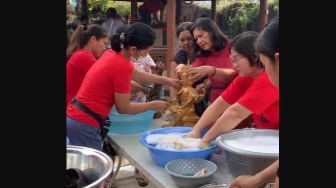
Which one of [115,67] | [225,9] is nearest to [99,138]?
[115,67]

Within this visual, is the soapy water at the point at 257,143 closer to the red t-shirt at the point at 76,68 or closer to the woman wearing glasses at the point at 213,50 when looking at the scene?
the woman wearing glasses at the point at 213,50

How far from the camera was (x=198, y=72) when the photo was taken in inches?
85.0

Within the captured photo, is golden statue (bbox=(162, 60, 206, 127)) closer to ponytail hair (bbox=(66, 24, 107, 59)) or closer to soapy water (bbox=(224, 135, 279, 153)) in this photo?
soapy water (bbox=(224, 135, 279, 153))

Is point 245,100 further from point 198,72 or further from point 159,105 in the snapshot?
point 159,105

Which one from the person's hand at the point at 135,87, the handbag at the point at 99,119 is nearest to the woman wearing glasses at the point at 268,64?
the handbag at the point at 99,119

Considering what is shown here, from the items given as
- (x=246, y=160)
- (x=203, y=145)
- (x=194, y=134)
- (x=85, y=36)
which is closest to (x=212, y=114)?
(x=194, y=134)

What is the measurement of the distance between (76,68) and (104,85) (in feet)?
1.87

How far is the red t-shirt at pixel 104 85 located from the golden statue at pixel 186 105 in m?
0.34

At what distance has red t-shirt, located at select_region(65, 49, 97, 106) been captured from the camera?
98.4 inches

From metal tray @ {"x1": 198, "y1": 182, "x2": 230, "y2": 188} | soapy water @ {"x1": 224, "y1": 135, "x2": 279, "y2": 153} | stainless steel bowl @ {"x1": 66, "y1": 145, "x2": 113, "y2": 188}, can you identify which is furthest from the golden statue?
stainless steel bowl @ {"x1": 66, "y1": 145, "x2": 113, "y2": 188}

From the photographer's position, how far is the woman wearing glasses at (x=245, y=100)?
4.96ft

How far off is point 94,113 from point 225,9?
1176 centimetres

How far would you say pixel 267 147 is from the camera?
4.68 ft

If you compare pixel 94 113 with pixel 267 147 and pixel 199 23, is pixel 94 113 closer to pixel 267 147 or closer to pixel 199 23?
pixel 199 23
